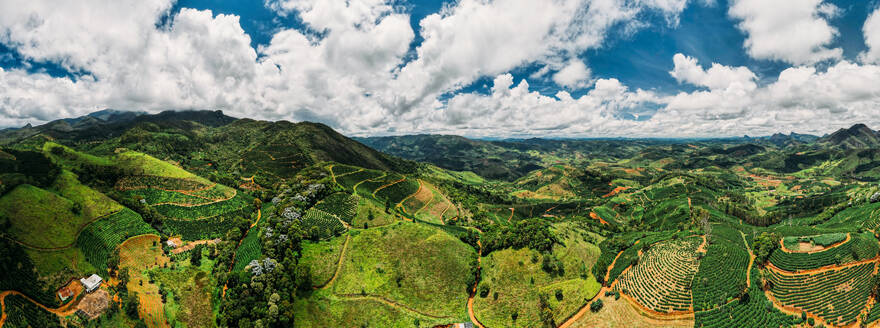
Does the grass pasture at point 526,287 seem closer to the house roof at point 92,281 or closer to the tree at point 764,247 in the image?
the tree at point 764,247

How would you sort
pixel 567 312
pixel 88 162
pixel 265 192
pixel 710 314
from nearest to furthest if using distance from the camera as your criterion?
pixel 710 314, pixel 567 312, pixel 88 162, pixel 265 192

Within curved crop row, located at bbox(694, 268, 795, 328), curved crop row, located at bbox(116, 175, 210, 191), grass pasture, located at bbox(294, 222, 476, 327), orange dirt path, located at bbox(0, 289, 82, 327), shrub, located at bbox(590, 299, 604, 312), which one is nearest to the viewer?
orange dirt path, located at bbox(0, 289, 82, 327)

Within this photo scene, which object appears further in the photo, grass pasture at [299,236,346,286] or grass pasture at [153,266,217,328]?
grass pasture at [299,236,346,286]

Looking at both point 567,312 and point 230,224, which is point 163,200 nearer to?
point 230,224

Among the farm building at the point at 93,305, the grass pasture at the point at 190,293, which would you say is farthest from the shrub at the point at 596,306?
the farm building at the point at 93,305

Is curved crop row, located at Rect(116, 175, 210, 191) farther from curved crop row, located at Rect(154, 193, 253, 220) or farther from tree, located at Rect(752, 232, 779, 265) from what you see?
tree, located at Rect(752, 232, 779, 265)

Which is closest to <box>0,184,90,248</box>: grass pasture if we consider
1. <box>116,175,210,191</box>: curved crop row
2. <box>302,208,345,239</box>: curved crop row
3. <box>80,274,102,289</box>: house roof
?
<box>80,274,102,289</box>: house roof

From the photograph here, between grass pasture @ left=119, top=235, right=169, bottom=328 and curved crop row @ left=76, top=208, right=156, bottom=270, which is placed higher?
curved crop row @ left=76, top=208, right=156, bottom=270

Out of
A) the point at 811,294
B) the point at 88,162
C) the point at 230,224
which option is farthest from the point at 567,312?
the point at 88,162
